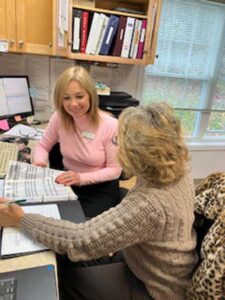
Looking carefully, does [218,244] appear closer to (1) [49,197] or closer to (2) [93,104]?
(1) [49,197]

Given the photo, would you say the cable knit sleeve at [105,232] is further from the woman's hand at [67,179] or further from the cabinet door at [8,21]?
the cabinet door at [8,21]

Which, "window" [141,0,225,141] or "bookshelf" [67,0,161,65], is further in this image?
"window" [141,0,225,141]

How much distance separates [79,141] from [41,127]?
0.71m

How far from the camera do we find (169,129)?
87cm

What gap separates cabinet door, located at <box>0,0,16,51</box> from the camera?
1.77 m

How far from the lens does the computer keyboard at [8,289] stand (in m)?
0.63

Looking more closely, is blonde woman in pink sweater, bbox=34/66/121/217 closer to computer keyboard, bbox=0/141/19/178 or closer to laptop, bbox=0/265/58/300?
computer keyboard, bbox=0/141/19/178

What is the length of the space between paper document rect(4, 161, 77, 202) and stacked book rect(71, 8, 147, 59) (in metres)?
1.06

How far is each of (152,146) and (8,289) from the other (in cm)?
54

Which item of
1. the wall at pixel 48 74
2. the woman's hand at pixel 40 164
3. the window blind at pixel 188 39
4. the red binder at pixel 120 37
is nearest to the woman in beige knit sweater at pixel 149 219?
the woman's hand at pixel 40 164

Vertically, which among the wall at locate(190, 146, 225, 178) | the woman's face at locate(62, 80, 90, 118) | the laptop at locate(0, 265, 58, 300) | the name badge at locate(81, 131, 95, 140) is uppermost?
the woman's face at locate(62, 80, 90, 118)

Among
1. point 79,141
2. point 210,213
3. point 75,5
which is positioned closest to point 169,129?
point 210,213

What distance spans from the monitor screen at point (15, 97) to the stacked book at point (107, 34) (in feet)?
1.85

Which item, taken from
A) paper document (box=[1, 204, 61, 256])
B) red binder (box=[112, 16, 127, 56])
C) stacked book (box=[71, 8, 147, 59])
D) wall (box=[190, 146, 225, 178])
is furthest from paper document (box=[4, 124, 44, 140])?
wall (box=[190, 146, 225, 178])
